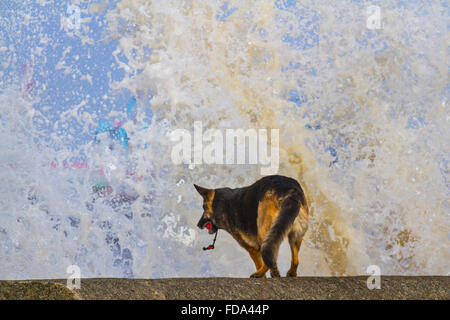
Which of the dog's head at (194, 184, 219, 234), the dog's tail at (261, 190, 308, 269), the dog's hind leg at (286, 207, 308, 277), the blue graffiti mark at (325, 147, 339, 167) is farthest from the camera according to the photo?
the blue graffiti mark at (325, 147, 339, 167)

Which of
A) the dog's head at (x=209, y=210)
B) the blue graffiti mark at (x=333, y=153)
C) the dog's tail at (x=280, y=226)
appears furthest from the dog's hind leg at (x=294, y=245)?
the blue graffiti mark at (x=333, y=153)

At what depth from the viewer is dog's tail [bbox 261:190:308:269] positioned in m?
2.44

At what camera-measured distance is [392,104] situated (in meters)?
Answer: 5.66

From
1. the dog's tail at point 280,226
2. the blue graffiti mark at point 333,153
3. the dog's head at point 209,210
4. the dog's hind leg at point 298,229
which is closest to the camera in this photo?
the dog's tail at point 280,226

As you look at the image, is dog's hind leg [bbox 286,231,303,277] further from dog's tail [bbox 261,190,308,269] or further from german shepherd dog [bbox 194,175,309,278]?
dog's tail [bbox 261,190,308,269]

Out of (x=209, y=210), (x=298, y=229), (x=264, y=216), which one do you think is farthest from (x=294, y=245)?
(x=209, y=210)

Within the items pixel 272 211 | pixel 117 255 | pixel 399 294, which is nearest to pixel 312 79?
pixel 117 255

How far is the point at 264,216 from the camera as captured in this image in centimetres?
293

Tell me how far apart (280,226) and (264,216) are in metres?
0.34

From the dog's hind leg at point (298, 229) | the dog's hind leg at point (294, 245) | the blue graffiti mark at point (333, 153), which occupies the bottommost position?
the dog's hind leg at point (294, 245)

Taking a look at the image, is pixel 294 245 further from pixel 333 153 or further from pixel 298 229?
pixel 333 153

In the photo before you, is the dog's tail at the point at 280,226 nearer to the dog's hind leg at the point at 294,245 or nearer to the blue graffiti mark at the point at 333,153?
the dog's hind leg at the point at 294,245

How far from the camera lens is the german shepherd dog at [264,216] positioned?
2.58m

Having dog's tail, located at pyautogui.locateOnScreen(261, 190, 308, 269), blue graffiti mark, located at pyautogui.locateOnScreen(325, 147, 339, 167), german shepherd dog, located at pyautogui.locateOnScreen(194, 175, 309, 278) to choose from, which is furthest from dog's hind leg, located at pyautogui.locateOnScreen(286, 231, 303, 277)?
blue graffiti mark, located at pyautogui.locateOnScreen(325, 147, 339, 167)
